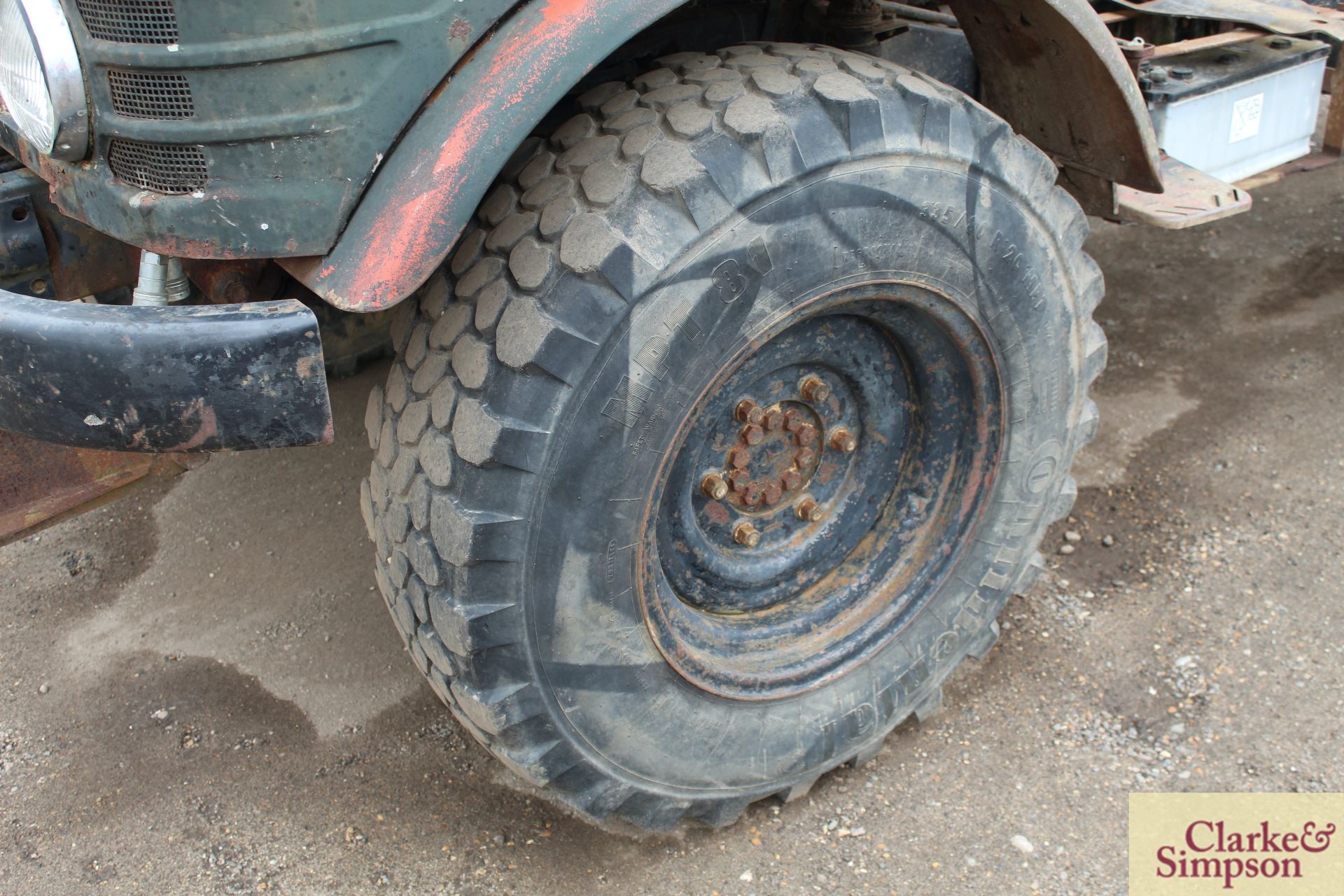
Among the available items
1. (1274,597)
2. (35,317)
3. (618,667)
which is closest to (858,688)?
(618,667)

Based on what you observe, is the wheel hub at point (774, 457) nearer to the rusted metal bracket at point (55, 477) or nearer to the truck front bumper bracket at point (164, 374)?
the truck front bumper bracket at point (164, 374)

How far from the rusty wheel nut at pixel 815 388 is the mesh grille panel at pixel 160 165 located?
113 cm

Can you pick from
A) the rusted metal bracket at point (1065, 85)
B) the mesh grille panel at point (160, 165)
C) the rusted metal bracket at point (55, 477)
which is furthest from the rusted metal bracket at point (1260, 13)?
the rusted metal bracket at point (55, 477)

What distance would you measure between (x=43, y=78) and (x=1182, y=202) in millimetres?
2495

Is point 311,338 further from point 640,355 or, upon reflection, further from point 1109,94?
point 1109,94

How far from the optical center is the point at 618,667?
1951 mm

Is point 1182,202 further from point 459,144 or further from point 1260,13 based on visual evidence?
point 459,144

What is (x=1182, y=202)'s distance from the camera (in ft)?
9.21

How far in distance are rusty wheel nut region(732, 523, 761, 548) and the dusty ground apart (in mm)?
613

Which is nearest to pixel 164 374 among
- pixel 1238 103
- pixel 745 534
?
pixel 745 534

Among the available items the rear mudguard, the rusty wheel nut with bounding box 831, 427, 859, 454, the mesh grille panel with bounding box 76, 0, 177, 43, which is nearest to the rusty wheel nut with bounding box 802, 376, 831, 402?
the rusty wheel nut with bounding box 831, 427, 859, 454

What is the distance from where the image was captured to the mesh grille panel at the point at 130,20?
1.44 meters

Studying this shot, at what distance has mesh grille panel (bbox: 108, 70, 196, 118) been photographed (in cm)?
149

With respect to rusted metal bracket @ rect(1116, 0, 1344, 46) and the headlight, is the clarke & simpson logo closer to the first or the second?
rusted metal bracket @ rect(1116, 0, 1344, 46)
